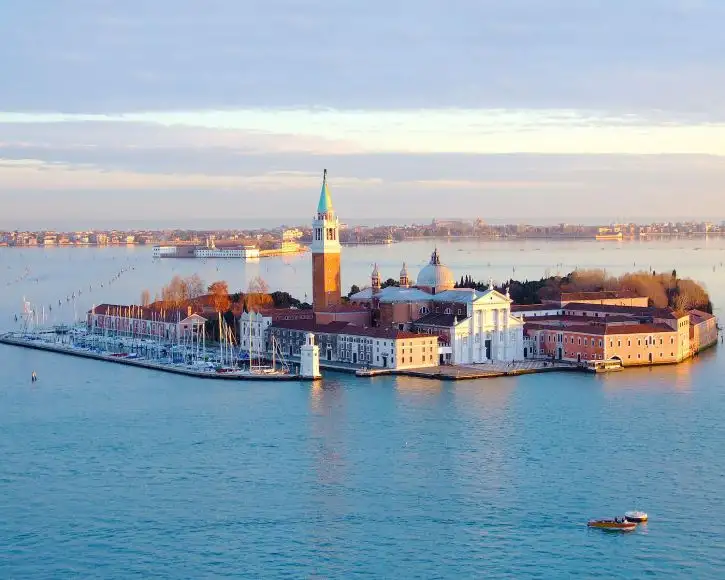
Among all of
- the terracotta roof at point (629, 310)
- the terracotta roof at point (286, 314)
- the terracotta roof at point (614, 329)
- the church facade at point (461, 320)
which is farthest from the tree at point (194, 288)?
the terracotta roof at point (614, 329)

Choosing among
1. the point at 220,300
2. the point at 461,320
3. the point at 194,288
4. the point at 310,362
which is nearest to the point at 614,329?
the point at 461,320

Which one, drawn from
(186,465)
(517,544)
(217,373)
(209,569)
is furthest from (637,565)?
(217,373)

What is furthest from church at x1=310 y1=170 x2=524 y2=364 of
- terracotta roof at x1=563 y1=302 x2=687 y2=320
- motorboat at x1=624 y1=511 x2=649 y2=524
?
motorboat at x1=624 y1=511 x2=649 y2=524


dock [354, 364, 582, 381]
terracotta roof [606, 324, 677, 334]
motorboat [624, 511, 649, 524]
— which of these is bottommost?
motorboat [624, 511, 649, 524]

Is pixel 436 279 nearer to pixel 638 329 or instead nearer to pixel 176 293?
pixel 638 329

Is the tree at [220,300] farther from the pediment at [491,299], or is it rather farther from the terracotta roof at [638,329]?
the terracotta roof at [638,329]

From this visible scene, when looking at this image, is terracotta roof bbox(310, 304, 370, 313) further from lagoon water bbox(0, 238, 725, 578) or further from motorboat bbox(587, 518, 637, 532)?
motorboat bbox(587, 518, 637, 532)
